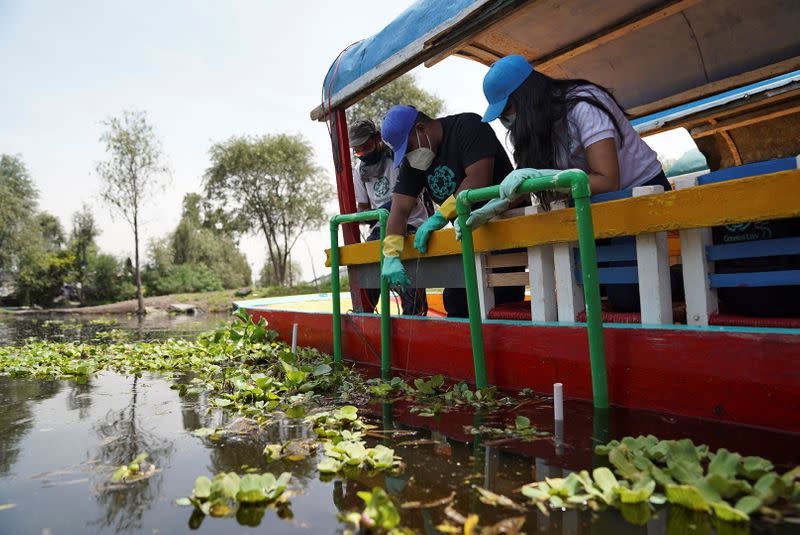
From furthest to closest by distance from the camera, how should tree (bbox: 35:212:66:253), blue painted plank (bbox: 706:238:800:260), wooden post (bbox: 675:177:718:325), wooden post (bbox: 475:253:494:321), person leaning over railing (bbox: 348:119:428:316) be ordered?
tree (bbox: 35:212:66:253)
person leaning over railing (bbox: 348:119:428:316)
wooden post (bbox: 475:253:494:321)
wooden post (bbox: 675:177:718:325)
blue painted plank (bbox: 706:238:800:260)

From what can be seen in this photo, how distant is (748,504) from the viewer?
133 cm

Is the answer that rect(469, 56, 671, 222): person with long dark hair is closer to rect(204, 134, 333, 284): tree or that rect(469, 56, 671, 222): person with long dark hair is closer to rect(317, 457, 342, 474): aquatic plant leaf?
rect(317, 457, 342, 474): aquatic plant leaf

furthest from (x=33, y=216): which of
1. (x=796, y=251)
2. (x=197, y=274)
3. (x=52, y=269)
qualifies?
(x=796, y=251)

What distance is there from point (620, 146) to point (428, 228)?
1186 mm

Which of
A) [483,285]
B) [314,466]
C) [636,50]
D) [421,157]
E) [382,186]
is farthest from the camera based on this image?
[382,186]

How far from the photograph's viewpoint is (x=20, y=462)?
2.21 metres

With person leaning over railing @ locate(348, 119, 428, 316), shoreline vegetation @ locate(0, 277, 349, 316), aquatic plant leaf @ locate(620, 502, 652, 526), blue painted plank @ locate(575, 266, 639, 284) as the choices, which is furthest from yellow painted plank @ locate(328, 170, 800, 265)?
shoreline vegetation @ locate(0, 277, 349, 316)

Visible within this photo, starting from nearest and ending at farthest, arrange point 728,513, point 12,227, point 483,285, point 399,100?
point 728,513
point 483,285
point 399,100
point 12,227

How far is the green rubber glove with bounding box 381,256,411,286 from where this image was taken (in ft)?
11.5

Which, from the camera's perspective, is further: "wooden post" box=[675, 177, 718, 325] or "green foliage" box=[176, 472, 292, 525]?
"wooden post" box=[675, 177, 718, 325]

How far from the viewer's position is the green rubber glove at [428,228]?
132 inches

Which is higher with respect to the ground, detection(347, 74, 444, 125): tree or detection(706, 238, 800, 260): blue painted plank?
detection(347, 74, 444, 125): tree

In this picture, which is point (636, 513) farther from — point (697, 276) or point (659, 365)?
point (697, 276)

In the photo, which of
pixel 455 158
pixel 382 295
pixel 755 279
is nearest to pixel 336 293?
pixel 382 295
